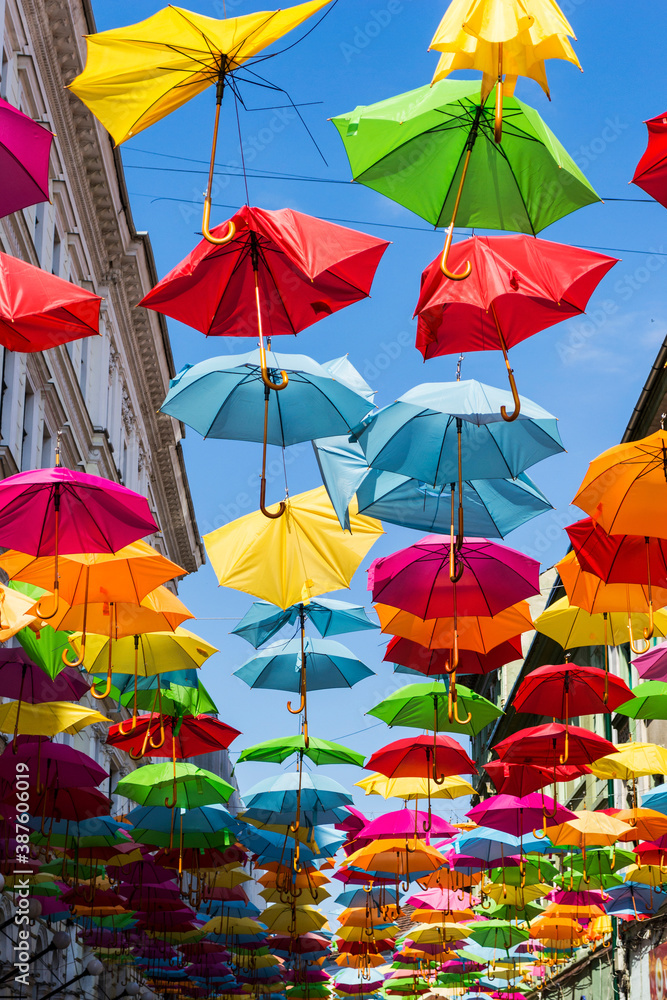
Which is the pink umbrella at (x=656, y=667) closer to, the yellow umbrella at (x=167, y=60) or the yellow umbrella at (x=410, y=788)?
the yellow umbrella at (x=410, y=788)

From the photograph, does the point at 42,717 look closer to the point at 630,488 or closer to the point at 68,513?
the point at 68,513

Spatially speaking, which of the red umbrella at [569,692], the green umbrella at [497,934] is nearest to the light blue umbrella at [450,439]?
the red umbrella at [569,692]

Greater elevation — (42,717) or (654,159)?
(654,159)

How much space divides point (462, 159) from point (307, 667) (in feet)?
31.4

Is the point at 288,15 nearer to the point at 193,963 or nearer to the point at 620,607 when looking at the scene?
the point at 620,607

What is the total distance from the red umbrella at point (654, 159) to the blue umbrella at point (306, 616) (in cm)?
941

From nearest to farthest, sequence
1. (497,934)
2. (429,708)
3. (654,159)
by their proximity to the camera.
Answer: (654,159) → (429,708) → (497,934)

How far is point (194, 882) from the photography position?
4853 centimetres

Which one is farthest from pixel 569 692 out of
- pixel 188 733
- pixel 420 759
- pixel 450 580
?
pixel 188 733

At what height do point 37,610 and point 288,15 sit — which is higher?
point 288,15

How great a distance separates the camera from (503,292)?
28.4 ft

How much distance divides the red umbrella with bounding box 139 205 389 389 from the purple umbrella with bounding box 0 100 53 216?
1.28 m

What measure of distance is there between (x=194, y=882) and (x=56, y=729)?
3742cm

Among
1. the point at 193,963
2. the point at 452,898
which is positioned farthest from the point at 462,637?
the point at 193,963
